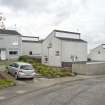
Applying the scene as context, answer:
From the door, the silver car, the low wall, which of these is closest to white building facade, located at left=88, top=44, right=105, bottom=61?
the door

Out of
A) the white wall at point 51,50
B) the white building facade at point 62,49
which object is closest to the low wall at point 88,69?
the white building facade at point 62,49

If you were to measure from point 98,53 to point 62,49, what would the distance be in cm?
2878

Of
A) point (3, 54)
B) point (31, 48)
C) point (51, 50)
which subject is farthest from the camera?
point (31, 48)

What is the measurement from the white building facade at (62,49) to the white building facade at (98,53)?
68.9 feet

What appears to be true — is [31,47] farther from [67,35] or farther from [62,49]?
[62,49]

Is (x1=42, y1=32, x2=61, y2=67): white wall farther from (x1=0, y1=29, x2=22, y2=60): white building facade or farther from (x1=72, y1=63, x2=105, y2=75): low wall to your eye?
(x1=72, y1=63, x2=105, y2=75): low wall

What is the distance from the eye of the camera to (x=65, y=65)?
141 feet

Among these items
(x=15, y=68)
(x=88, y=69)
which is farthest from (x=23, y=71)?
(x=88, y=69)

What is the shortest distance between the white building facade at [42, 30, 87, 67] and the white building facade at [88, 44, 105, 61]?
21014mm

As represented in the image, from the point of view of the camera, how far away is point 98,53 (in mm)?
68562

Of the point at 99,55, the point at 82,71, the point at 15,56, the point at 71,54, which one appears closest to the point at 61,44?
the point at 71,54

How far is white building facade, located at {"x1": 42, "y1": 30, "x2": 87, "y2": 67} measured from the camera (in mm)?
42750

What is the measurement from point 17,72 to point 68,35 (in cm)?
2547

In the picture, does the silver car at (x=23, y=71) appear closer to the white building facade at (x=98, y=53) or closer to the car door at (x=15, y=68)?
the car door at (x=15, y=68)
